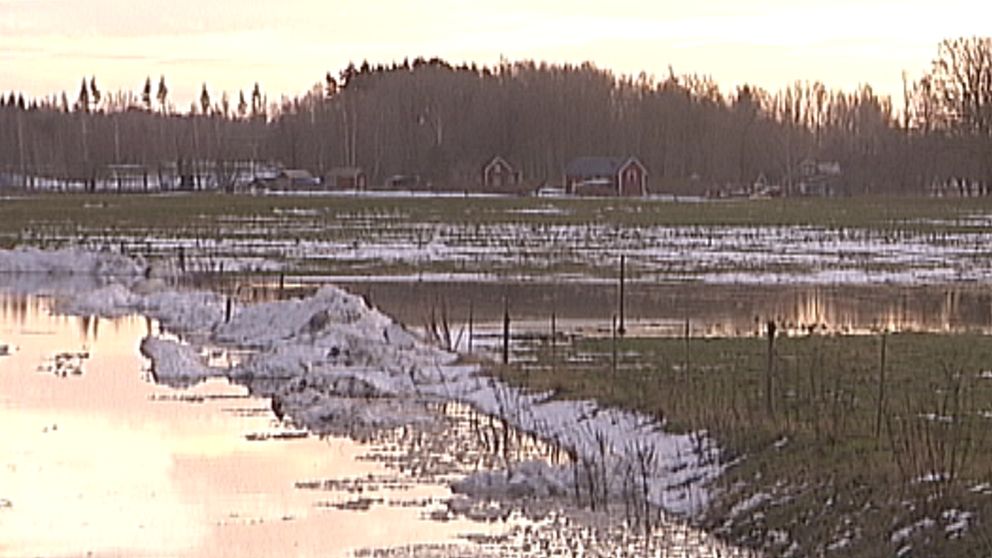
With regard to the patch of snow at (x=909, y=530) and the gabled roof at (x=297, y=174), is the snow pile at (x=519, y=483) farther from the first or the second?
Result: the gabled roof at (x=297, y=174)

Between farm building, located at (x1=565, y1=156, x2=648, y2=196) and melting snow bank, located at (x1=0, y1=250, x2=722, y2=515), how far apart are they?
91301mm

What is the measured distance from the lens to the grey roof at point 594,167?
431ft

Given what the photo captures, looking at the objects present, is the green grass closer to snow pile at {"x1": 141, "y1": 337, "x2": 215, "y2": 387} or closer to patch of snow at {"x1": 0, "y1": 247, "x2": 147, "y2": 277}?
patch of snow at {"x1": 0, "y1": 247, "x2": 147, "y2": 277}

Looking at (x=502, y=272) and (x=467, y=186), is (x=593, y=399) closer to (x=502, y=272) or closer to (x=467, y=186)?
(x=502, y=272)

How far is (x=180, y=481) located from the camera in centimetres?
1723

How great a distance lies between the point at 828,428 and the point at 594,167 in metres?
117

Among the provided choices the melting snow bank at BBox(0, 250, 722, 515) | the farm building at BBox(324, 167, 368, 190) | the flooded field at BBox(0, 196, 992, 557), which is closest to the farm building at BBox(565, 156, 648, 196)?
the farm building at BBox(324, 167, 368, 190)

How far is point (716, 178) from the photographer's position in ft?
479

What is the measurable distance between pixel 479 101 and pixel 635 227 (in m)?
83.4

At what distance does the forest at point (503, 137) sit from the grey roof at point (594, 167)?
12.3ft

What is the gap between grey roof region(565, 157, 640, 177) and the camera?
431ft

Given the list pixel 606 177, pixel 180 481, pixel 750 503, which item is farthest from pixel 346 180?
pixel 750 503

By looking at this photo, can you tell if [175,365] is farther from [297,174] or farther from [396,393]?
[297,174]

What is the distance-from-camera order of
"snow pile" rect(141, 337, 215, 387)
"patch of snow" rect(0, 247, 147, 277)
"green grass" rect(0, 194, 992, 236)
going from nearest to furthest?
"snow pile" rect(141, 337, 215, 387), "patch of snow" rect(0, 247, 147, 277), "green grass" rect(0, 194, 992, 236)
